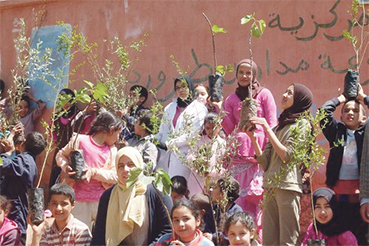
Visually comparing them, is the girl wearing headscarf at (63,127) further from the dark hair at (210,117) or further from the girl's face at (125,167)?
the girl's face at (125,167)

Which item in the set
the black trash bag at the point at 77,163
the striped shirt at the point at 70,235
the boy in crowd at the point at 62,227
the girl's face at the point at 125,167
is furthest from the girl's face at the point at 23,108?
the girl's face at the point at 125,167

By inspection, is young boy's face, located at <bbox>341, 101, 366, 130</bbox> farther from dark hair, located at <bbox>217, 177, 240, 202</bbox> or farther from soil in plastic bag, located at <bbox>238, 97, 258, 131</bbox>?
dark hair, located at <bbox>217, 177, 240, 202</bbox>

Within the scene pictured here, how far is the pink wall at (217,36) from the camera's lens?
29.9 feet

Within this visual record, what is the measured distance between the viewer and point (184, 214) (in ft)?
20.9

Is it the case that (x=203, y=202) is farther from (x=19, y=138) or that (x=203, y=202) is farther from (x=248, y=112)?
(x=19, y=138)

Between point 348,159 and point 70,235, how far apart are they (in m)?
2.29

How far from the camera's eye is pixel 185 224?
6.35 meters

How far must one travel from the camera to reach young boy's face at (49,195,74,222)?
6.95 m

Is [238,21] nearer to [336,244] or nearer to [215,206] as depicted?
[215,206]

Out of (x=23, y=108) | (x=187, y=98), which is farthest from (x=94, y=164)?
(x=23, y=108)

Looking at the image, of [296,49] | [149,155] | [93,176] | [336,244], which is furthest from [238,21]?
[336,244]

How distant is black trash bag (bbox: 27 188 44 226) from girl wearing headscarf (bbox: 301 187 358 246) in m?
2.09

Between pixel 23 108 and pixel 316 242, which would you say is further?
pixel 23 108

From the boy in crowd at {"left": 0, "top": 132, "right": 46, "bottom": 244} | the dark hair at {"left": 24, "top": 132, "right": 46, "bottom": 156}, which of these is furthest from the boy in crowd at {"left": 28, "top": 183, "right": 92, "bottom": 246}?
the dark hair at {"left": 24, "top": 132, "right": 46, "bottom": 156}
